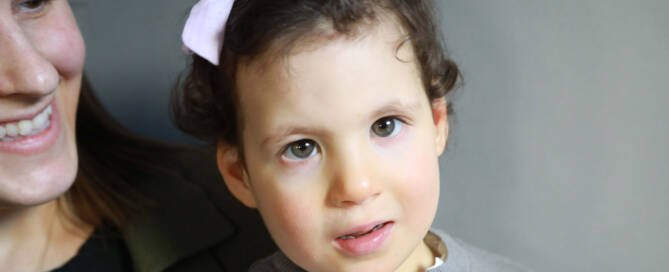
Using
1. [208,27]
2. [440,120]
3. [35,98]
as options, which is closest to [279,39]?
[208,27]

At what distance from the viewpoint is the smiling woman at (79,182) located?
1190 millimetres

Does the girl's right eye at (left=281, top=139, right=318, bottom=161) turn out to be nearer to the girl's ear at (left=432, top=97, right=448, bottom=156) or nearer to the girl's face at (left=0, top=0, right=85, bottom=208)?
the girl's ear at (left=432, top=97, right=448, bottom=156)

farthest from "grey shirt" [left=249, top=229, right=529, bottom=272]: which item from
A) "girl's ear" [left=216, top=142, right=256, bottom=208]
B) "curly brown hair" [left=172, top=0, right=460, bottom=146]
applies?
"curly brown hair" [left=172, top=0, right=460, bottom=146]

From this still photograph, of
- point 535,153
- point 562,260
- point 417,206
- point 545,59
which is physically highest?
point 545,59

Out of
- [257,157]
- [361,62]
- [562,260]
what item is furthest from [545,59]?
[257,157]

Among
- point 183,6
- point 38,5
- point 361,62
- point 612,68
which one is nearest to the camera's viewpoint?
point 361,62

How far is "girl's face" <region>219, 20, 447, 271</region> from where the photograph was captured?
1.03m

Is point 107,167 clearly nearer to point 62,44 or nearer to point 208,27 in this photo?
point 62,44

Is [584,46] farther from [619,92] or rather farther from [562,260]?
[562,260]

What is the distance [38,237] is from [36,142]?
11.2 inches

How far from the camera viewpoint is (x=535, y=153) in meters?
1.52

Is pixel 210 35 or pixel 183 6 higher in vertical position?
pixel 210 35

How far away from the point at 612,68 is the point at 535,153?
0.25 meters

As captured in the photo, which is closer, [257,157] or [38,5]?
[257,157]
